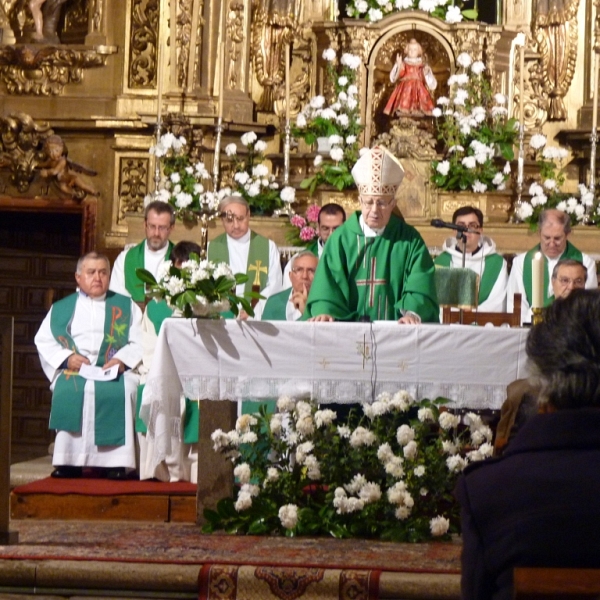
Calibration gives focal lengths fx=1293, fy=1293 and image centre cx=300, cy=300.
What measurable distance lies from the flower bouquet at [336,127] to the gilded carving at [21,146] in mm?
2143

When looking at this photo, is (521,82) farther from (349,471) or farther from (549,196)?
(349,471)

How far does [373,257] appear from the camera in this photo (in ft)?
20.2

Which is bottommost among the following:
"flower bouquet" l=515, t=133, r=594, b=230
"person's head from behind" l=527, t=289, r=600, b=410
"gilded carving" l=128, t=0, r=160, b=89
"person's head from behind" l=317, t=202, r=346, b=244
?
"person's head from behind" l=527, t=289, r=600, b=410

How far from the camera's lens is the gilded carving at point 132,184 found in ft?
34.2

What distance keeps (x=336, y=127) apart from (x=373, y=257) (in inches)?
156

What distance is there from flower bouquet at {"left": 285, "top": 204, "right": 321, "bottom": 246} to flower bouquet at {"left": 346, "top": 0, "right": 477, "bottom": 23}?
6.70ft

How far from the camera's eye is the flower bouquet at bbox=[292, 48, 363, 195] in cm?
983

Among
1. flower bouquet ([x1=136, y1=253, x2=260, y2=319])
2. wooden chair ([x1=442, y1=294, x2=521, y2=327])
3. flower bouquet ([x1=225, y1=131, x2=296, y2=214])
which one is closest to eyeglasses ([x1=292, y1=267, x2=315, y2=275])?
wooden chair ([x1=442, y1=294, x2=521, y2=327])

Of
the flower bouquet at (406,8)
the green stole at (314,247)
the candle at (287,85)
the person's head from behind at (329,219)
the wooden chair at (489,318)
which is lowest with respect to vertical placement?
the wooden chair at (489,318)

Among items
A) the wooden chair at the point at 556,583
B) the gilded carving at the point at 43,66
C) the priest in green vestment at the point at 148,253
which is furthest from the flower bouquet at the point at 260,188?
the wooden chair at the point at 556,583

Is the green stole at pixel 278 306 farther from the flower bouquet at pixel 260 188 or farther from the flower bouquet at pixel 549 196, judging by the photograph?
the flower bouquet at pixel 549 196

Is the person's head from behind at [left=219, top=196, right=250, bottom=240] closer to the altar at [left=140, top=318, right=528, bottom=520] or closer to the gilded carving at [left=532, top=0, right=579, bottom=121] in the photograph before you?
the altar at [left=140, top=318, right=528, bottom=520]

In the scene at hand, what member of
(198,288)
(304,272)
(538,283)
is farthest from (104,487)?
(538,283)

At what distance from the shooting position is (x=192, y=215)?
9.41 m
